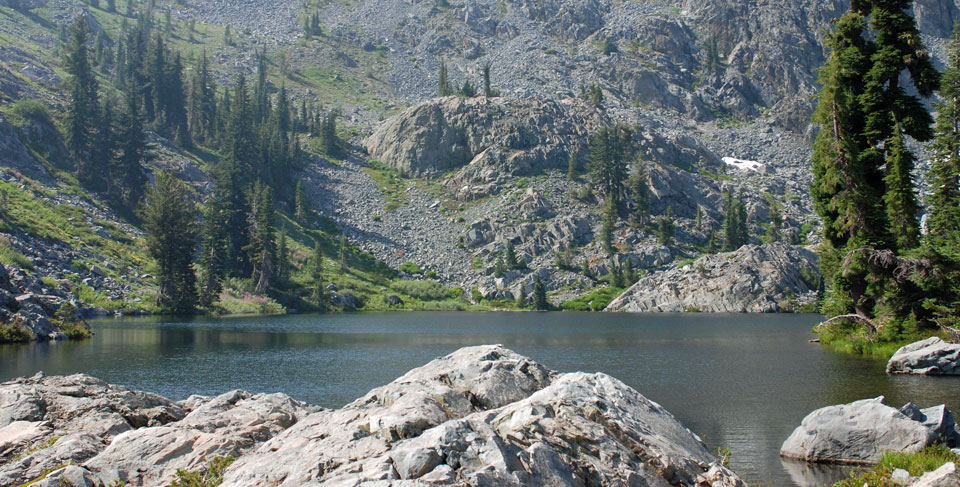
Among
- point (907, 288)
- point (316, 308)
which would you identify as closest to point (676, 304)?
point (316, 308)

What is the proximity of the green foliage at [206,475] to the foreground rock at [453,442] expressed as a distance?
A: 352mm

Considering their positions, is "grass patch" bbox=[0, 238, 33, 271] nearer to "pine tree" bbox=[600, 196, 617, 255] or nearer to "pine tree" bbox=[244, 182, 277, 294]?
"pine tree" bbox=[244, 182, 277, 294]

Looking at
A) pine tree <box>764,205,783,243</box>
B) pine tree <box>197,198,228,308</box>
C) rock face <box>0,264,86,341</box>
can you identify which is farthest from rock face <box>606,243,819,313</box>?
rock face <box>0,264,86,341</box>

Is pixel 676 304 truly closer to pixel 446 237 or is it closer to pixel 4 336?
pixel 446 237

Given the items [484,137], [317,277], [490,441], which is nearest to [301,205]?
[317,277]

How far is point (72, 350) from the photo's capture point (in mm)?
51531

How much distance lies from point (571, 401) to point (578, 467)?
1699mm

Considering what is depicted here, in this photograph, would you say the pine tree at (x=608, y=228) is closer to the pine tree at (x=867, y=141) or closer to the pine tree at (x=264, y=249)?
the pine tree at (x=264, y=249)

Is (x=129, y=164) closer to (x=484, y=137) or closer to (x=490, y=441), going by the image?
(x=484, y=137)

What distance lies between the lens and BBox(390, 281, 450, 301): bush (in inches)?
5103

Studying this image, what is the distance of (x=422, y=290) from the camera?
130 metres

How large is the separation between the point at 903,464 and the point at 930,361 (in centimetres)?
2274

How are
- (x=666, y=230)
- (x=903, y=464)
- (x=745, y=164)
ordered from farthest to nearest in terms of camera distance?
(x=745, y=164) → (x=666, y=230) → (x=903, y=464)

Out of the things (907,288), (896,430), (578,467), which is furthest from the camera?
(907,288)
